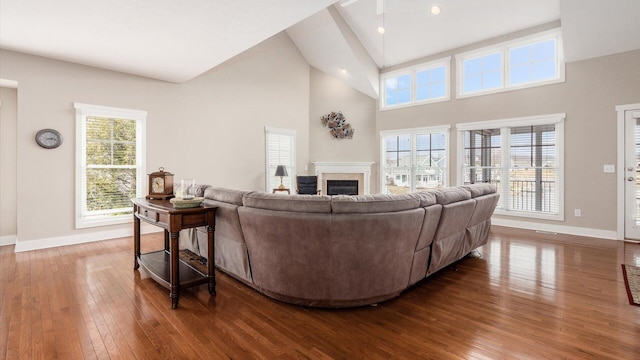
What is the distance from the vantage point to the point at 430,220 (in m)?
2.64

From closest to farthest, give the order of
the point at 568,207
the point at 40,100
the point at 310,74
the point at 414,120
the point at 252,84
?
the point at 40,100 < the point at 568,207 < the point at 252,84 < the point at 414,120 < the point at 310,74

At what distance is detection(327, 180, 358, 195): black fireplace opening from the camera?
7.53 metres

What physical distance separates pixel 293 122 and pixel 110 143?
12.0ft

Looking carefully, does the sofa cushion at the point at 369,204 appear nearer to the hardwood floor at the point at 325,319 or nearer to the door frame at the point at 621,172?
the hardwood floor at the point at 325,319

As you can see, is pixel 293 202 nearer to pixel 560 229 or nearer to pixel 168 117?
pixel 168 117

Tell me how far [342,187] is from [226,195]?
196 inches

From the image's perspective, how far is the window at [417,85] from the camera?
678cm

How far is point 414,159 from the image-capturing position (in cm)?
723

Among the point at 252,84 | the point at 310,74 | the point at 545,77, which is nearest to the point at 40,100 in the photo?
the point at 252,84

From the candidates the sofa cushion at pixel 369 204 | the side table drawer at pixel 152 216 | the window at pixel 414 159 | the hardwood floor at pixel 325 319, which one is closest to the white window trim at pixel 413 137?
the window at pixel 414 159

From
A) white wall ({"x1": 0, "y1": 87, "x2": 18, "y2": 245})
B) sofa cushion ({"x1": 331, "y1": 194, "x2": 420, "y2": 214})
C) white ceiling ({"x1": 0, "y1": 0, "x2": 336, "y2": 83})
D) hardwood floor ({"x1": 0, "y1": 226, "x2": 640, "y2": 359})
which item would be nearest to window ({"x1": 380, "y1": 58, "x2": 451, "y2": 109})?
white ceiling ({"x1": 0, "y1": 0, "x2": 336, "y2": 83})

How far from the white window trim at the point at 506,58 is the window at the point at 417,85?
0.86ft

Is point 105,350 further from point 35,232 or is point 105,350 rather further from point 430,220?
point 35,232

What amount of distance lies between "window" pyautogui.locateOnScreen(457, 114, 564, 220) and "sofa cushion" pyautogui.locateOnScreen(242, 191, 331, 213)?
510 centimetres
